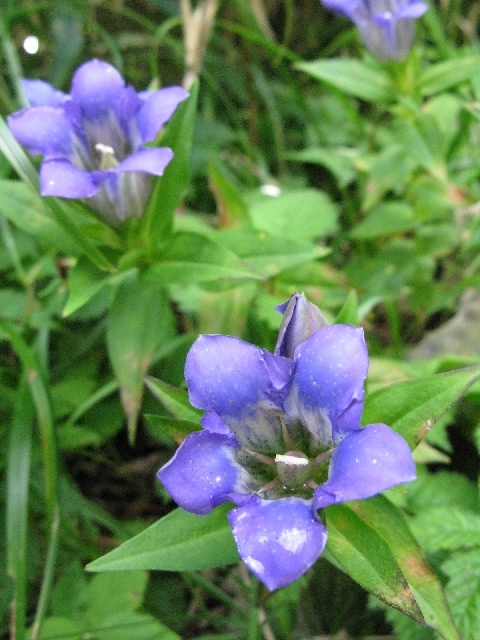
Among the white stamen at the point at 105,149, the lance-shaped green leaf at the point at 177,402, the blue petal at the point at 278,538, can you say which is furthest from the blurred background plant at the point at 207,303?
the blue petal at the point at 278,538

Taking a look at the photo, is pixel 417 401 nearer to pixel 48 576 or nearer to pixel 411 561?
pixel 411 561

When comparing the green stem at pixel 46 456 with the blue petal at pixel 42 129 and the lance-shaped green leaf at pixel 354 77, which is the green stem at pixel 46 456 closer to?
the blue petal at pixel 42 129

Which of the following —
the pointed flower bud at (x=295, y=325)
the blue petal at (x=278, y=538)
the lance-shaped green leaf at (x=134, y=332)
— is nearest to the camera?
the blue petal at (x=278, y=538)

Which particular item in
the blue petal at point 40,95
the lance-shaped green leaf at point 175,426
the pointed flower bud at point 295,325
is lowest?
the lance-shaped green leaf at point 175,426

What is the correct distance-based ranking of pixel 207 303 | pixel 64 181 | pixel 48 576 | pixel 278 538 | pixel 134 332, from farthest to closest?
pixel 207 303 → pixel 134 332 → pixel 48 576 → pixel 64 181 → pixel 278 538

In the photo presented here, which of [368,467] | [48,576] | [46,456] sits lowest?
[48,576]

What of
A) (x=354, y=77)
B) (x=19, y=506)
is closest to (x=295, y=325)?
(x=19, y=506)

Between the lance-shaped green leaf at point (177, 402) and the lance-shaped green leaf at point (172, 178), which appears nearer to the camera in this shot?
the lance-shaped green leaf at point (177, 402)
